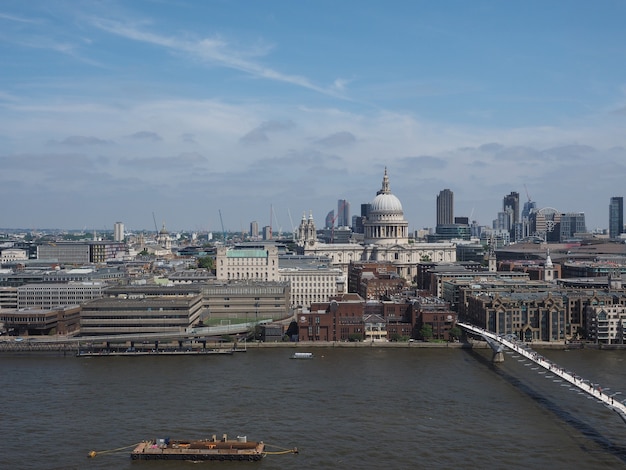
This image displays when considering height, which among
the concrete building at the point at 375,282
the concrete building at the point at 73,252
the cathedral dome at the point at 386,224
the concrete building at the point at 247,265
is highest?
the cathedral dome at the point at 386,224

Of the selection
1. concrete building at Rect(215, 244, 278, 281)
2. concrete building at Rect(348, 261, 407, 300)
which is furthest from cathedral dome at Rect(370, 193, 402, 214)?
concrete building at Rect(215, 244, 278, 281)

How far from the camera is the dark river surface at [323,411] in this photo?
23.3 metres

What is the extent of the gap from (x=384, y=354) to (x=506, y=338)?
649cm

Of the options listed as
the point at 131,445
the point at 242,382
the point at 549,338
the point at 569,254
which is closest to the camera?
the point at 131,445

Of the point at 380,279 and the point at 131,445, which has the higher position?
the point at 380,279

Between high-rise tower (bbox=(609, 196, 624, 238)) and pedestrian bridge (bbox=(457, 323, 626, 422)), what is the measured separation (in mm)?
147544

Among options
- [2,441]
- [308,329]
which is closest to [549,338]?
[308,329]

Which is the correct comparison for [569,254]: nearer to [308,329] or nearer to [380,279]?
[380,279]

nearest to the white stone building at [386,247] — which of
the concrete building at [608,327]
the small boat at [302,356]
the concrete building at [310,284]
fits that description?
the concrete building at [310,284]

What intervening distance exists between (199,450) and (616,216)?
17568cm

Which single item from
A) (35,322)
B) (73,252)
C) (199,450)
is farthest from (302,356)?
(73,252)

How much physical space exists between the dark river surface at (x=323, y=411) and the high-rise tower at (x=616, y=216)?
498 feet

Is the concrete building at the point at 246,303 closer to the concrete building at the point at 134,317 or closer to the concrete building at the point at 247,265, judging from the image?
the concrete building at the point at 134,317

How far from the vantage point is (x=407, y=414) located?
2767cm
